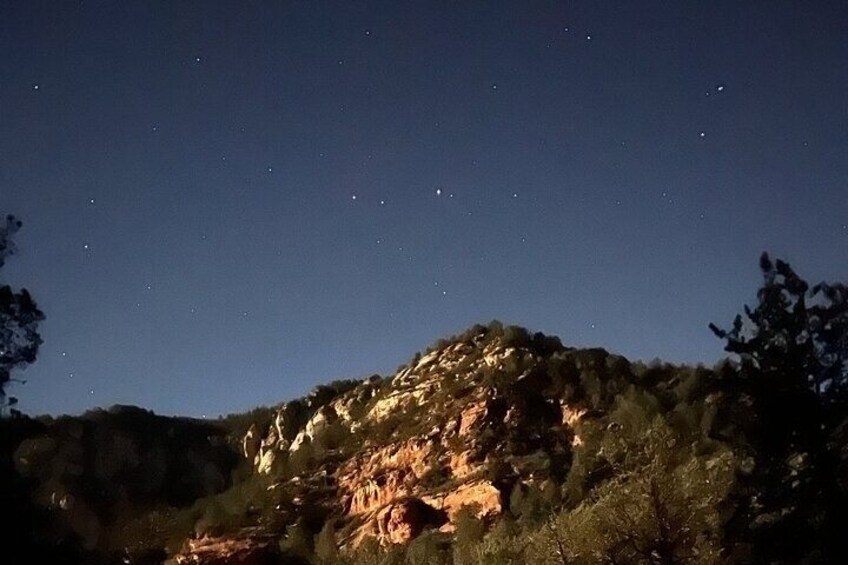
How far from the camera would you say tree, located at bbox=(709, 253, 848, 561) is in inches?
923

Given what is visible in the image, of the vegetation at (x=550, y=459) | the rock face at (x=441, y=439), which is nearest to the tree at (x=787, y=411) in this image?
the vegetation at (x=550, y=459)

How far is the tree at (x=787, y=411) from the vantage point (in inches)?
923

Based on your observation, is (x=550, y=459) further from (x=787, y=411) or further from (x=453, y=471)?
(x=787, y=411)

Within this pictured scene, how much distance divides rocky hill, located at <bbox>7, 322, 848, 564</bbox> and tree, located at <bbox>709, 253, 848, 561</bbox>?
799 mm

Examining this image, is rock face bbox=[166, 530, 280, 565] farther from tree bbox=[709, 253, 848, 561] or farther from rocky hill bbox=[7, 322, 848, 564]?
tree bbox=[709, 253, 848, 561]

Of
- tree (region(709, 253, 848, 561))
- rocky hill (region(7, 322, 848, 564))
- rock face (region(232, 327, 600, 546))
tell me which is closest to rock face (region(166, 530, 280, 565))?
rocky hill (region(7, 322, 848, 564))

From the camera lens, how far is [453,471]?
61.6m

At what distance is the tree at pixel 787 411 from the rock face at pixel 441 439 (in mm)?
30540

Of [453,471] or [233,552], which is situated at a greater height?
[453,471]

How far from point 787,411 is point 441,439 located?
43339mm

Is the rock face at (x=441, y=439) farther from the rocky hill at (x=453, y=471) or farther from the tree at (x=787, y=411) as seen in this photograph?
the tree at (x=787, y=411)

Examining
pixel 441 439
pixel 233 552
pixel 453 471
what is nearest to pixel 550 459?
pixel 453 471

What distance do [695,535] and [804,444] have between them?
492 cm

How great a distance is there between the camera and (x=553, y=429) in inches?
2544
